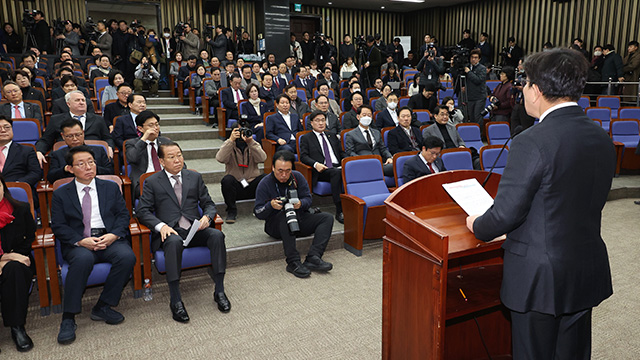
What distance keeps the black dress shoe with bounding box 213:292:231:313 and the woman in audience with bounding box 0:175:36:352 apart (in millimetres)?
996

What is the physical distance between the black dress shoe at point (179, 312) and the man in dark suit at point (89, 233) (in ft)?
1.00

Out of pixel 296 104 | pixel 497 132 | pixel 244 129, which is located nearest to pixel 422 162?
pixel 244 129

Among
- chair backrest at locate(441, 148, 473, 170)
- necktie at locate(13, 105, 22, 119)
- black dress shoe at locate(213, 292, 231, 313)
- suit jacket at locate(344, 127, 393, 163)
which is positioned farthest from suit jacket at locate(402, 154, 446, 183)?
necktie at locate(13, 105, 22, 119)

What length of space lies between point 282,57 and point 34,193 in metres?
8.01

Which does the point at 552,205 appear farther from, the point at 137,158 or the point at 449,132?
the point at 449,132

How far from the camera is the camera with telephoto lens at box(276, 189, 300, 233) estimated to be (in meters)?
3.14

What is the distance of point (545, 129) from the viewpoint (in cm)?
125

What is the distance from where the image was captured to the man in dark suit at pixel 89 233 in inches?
99.5

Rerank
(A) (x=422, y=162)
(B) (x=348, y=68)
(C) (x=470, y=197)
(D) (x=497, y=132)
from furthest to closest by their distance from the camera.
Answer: (B) (x=348, y=68) < (D) (x=497, y=132) < (A) (x=422, y=162) < (C) (x=470, y=197)

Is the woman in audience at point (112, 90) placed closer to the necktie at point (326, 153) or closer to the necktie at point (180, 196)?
the necktie at point (326, 153)

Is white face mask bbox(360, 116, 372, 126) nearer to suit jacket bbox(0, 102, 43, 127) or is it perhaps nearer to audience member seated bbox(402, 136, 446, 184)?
audience member seated bbox(402, 136, 446, 184)

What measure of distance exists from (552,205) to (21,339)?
2.59 m

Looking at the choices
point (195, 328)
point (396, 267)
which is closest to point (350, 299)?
point (195, 328)

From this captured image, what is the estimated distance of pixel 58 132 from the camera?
3.96 m
